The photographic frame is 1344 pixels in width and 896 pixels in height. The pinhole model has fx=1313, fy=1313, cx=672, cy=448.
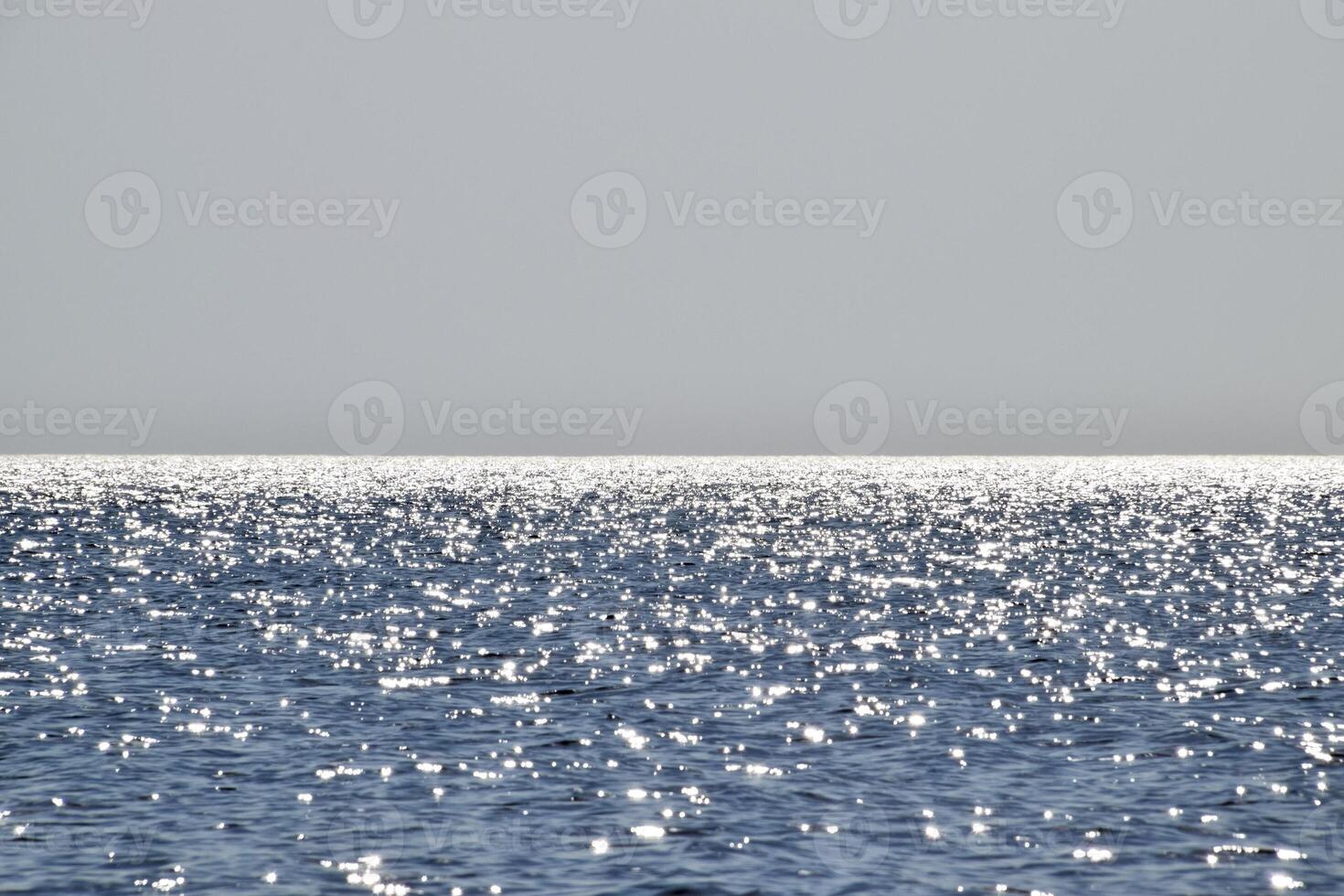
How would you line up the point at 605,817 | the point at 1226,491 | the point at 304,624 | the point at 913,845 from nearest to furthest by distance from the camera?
1. the point at 913,845
2. the point at 605,817
3. the point at 304,624
4. the point at 1226,491

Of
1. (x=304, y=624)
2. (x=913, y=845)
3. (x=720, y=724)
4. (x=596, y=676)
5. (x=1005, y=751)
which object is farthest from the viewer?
(x=304, y=624)

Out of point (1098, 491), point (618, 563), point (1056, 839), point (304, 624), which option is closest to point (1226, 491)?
point (1098, 491)

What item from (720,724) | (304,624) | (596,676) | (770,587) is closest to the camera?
(720,724)

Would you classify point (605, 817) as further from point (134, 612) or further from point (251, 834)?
point (134, 612)

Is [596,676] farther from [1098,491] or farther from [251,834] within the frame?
[1098,491]

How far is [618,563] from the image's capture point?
73.4 metres

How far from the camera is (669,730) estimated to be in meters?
28.9

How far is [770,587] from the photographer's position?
2367 inches

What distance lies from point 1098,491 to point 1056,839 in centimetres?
18452

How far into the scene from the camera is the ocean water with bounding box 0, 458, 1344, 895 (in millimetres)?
19797

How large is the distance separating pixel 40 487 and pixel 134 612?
168m

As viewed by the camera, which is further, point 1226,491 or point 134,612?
point 1226,491

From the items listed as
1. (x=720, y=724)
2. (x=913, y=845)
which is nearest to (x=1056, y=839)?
(x=913, y=845)

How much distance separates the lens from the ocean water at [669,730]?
779 inches
